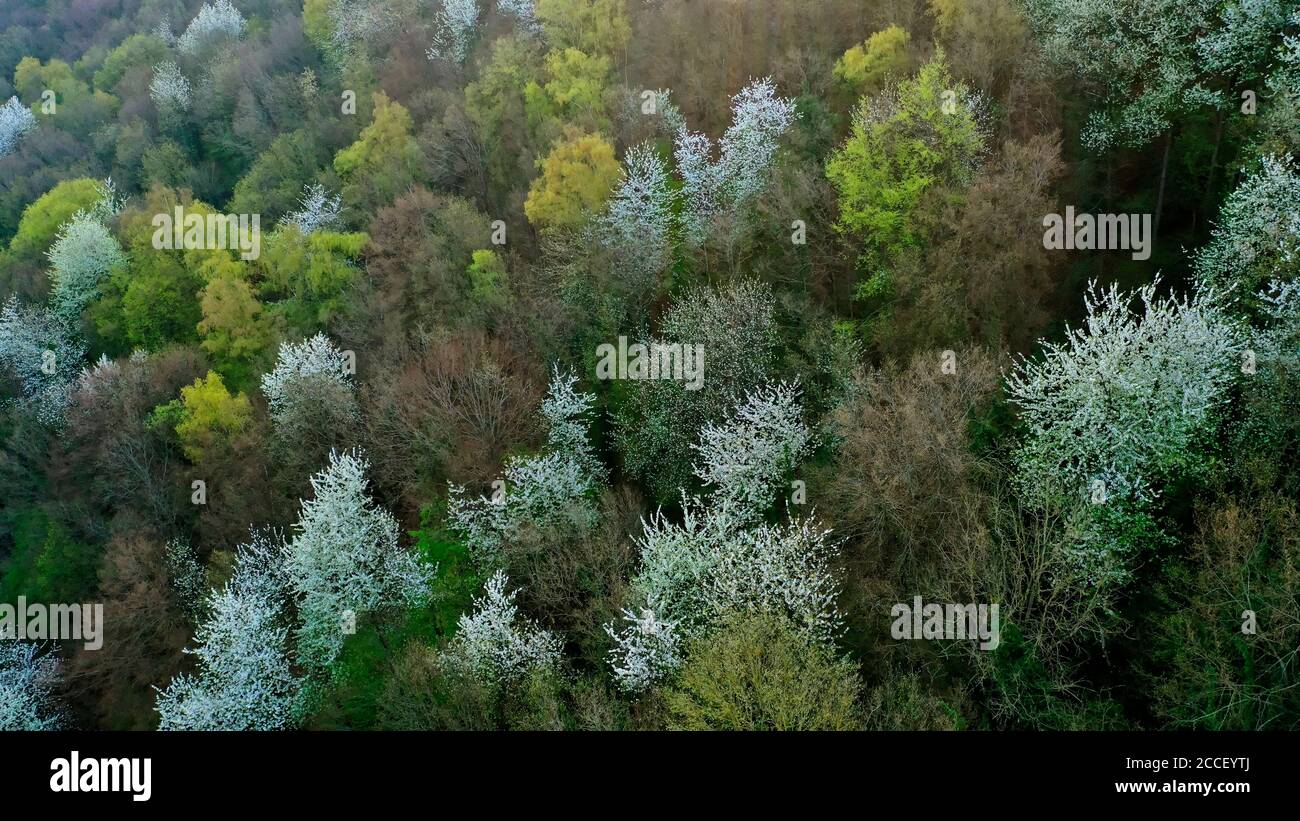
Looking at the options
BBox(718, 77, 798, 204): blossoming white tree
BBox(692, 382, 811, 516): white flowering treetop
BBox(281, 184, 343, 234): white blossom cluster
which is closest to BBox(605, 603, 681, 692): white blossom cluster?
BBox(692, 382, 811, 516): white flowering treetop

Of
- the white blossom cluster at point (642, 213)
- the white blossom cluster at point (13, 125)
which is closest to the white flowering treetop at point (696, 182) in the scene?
the white blossom cluster at point (642, 213)

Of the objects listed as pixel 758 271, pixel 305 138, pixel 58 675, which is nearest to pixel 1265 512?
pixel 758 271

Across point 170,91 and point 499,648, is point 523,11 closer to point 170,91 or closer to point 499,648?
point 170,91

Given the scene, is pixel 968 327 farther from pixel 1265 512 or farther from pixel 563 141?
pixel 563 141

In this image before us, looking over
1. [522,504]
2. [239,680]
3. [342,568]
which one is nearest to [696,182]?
[522,504]

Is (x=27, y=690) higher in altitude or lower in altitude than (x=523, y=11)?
lower
